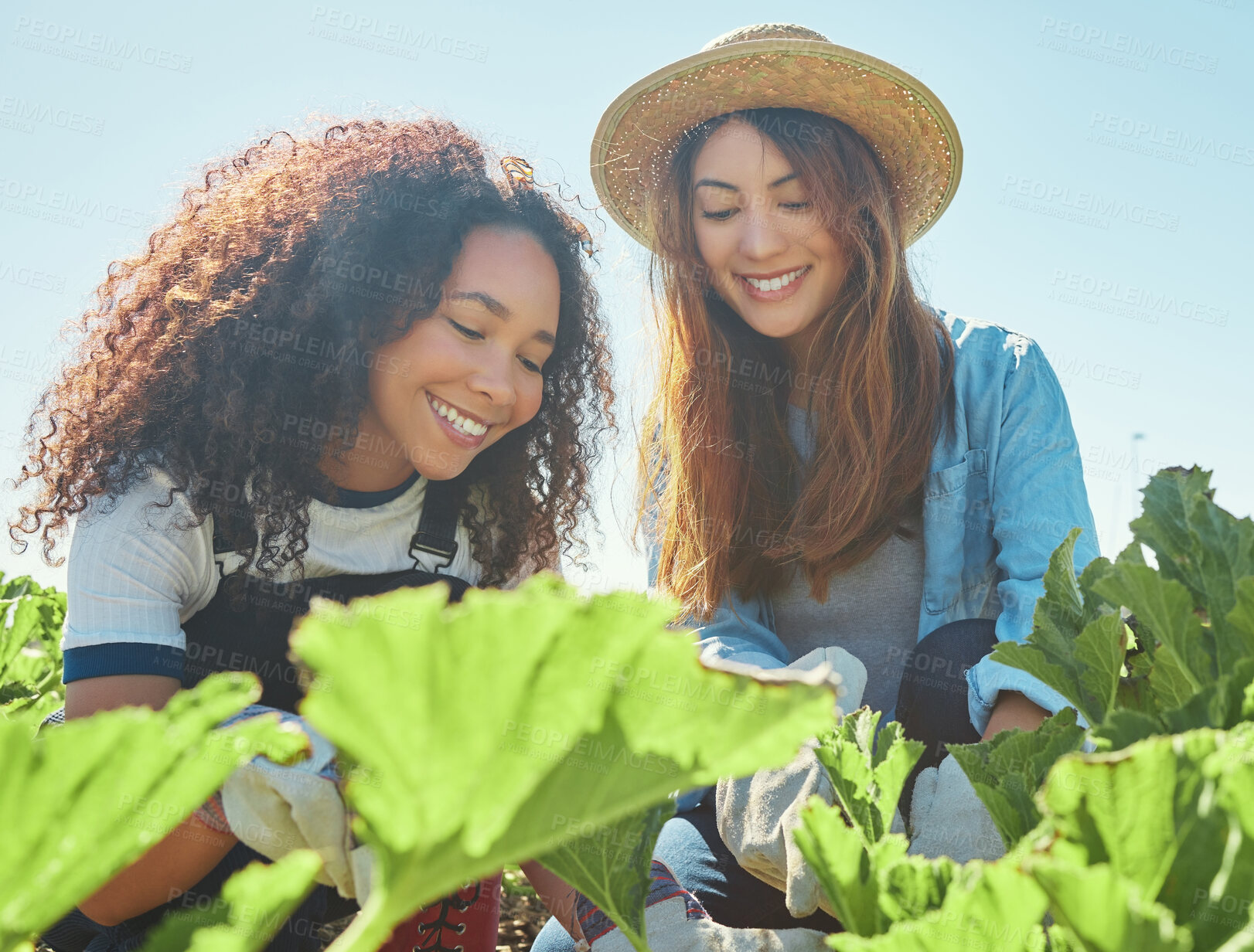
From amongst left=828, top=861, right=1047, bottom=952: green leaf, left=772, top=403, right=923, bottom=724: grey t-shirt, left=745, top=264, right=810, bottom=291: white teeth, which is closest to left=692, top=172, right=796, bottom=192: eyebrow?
left=745, top=264, right=810, bottom=291: white teeth

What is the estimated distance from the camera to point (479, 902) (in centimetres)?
150

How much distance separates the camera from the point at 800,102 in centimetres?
221

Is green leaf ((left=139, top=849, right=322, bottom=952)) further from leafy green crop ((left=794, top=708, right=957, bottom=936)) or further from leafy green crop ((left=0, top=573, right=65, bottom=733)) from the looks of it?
leafy green crop ((left=0, top=573, right=65, bottom=733))

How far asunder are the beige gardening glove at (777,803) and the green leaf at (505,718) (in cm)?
66

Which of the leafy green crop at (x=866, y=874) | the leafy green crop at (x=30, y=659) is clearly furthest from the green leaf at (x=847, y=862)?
the leafy green crop at (x=30, y=659)

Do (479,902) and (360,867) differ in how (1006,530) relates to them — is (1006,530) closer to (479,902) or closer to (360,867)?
(479,902)

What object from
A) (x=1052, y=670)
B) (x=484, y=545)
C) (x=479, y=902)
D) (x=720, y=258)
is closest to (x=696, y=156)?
(x=720, y=258)

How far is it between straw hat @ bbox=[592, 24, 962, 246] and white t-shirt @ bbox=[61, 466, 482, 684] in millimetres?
1356

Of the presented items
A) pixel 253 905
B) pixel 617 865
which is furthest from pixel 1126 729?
pixel 253 905

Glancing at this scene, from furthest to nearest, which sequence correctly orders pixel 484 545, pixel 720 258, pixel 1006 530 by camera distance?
1. pixel 720 258
2. pixel 484 545
3. pixel 1006 530

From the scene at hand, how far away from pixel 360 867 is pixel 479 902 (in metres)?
1.02

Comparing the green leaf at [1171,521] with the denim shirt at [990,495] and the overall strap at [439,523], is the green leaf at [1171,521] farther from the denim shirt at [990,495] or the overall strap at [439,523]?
the overall strap at [439,523]

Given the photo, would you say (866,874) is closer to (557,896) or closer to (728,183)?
(557,896)

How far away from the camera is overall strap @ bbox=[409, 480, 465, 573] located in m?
1.87
